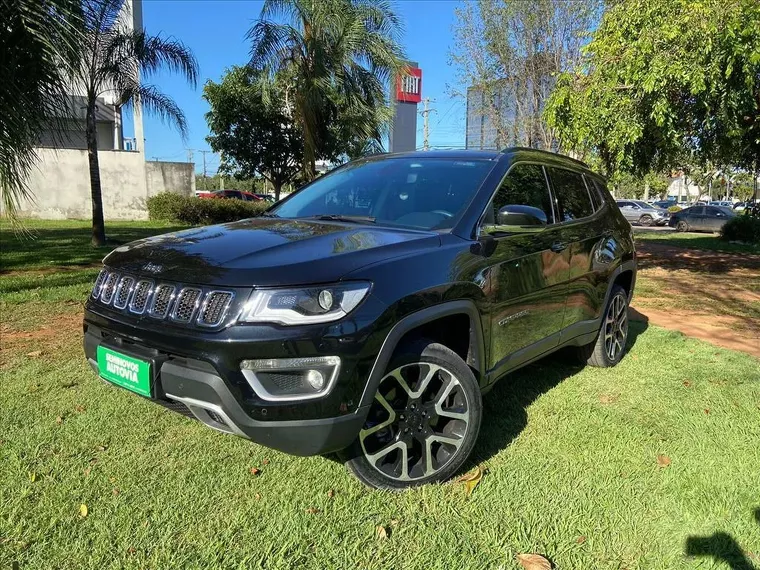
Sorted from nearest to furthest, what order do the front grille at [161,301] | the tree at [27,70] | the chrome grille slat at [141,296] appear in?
the front grille at [161,301], the chrome grille slat at [141,296], the tree at [27,70]

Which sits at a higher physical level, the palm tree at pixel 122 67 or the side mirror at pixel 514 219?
the palm tree at pixel 122 67

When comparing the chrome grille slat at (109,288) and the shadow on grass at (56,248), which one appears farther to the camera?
the shadow on grass at (56,248)

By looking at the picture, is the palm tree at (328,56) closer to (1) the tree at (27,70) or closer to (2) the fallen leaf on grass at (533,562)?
(1) the tree at (27,70)

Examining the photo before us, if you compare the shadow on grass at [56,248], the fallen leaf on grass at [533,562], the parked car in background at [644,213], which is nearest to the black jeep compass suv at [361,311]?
the fallen leaf on grass at [533,562]

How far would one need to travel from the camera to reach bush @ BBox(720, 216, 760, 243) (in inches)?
760

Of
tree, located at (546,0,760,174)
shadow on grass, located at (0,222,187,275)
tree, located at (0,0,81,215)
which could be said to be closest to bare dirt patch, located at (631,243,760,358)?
tree, located at (546,0,760,174)

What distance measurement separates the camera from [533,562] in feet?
7.91

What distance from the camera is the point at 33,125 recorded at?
20.6 feet

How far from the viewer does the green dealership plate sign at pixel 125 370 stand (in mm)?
2584

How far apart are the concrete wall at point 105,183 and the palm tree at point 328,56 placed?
7.92 m

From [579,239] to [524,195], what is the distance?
0.72m

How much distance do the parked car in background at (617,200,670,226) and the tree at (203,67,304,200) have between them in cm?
2209

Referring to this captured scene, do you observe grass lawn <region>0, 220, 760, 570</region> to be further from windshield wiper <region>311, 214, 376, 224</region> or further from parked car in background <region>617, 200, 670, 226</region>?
parked car in background <region>617, 200, 670, 226</region>

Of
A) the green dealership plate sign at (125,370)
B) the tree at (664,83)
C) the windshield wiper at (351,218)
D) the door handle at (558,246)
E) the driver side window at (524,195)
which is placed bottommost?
the green dealership plate sign at (125,370)
